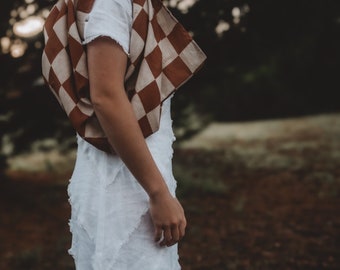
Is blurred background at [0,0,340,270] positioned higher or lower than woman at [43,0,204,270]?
lower

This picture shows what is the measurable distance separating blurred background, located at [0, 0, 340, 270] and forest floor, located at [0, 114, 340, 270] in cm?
1

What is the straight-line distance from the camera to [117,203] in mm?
1197

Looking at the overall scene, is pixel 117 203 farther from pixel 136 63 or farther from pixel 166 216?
pixel 136 63

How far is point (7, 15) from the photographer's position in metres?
4.58

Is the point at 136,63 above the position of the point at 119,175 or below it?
above

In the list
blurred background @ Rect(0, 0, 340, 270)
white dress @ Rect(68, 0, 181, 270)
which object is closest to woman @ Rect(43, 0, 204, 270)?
white dress @ Rect(68, 0, 181, 270)

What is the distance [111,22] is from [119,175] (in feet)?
1.30

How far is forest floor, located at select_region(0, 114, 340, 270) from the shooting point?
3822 mm

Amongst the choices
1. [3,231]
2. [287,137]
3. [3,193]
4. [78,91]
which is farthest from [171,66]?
[287,137]

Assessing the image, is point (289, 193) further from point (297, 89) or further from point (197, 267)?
point (297, 89)

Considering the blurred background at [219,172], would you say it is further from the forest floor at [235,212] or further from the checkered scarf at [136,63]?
the checkered scarf at [136,63]

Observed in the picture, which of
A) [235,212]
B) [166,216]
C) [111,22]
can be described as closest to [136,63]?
[111,22]

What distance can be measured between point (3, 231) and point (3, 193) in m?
1.61

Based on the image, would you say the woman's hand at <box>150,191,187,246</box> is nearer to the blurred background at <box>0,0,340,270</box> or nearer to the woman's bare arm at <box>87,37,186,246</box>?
the woman's bare arm at <box>87,37,186,246</box>
